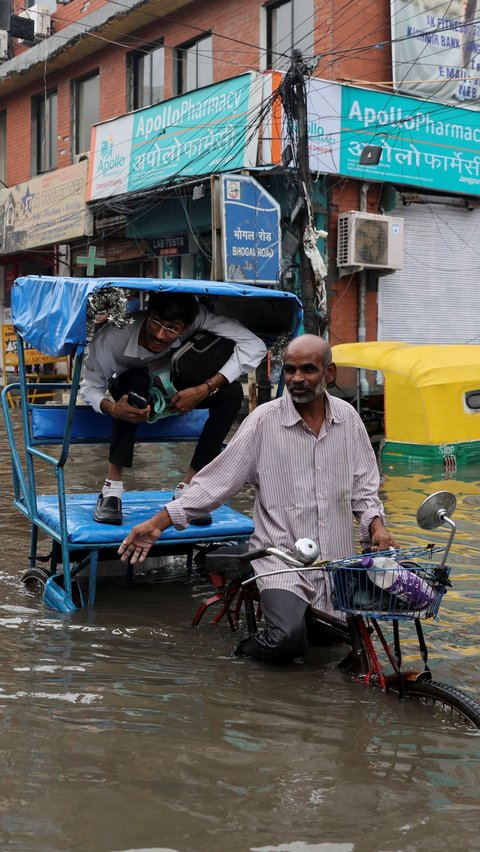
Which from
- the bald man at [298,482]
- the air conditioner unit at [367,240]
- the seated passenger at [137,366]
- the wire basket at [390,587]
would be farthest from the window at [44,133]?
the wire basket at [390,587]

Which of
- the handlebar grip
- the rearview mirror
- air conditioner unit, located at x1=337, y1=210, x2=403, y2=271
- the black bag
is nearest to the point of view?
the rearview mirror

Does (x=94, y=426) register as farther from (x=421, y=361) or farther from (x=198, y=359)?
(x=421, y=361)

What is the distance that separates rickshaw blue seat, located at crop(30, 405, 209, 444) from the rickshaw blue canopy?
48cm

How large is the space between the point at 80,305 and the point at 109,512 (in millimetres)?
1255

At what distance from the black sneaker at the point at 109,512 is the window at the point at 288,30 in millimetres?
12374

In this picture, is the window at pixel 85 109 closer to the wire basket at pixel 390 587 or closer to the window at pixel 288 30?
the window at pixel 288 30

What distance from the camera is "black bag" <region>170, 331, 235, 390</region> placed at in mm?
5648

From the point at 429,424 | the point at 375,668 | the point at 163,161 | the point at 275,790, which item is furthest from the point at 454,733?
the point at 163,161

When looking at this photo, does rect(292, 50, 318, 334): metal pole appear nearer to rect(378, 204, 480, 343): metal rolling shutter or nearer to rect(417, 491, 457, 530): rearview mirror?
rect(378, 204, 480, 343): metal rolling shutter

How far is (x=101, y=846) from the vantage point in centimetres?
271

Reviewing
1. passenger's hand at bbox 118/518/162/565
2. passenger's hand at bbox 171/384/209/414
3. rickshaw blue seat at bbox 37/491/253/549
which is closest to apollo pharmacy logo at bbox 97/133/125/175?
rickshaw blue seat at bbox 37/491/253/549

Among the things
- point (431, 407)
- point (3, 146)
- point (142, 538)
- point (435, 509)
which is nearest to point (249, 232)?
point (431, 407)

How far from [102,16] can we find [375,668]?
1846cm

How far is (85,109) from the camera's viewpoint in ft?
71.4
